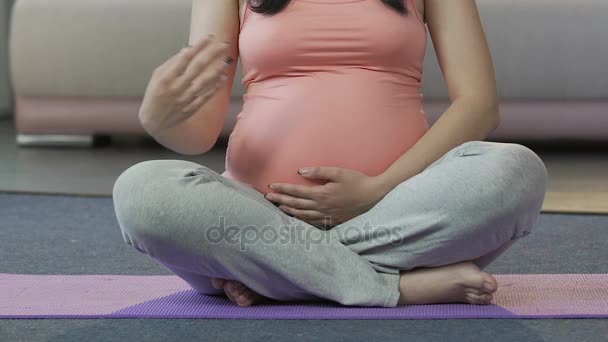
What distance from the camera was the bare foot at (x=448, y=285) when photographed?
1.23 metres

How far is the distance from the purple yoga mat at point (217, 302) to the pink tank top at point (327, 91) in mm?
177

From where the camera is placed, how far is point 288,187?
1.28m

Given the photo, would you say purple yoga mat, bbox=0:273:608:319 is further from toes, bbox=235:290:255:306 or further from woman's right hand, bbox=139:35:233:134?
woman's right hand, bbox=139:35:233:134

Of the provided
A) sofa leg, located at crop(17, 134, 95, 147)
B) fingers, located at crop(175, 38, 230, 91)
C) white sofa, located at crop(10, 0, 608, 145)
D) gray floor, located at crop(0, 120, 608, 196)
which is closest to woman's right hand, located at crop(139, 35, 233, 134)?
fingers, located at crop(175, 38, 230, 91)

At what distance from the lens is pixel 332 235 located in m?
1.27

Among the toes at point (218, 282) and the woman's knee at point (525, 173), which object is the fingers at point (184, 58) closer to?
the toes at point (218, 282)

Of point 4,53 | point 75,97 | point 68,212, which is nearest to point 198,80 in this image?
point 68,212

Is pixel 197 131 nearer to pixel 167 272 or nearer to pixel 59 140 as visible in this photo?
pixel 167 272

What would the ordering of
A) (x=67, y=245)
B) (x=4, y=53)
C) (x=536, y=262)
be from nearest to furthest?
(x=536, y=262) → (x=67, y=245) → (x=4, y=53)

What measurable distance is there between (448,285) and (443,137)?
0.67ft

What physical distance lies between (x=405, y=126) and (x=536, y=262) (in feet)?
1.21

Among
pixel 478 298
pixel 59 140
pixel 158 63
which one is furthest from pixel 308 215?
pixel 59 140

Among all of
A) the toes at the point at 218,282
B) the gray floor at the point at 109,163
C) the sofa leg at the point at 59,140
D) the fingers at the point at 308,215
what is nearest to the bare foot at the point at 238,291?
the toes at the point at 218,282

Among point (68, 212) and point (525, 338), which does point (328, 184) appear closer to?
point (525, 338)
